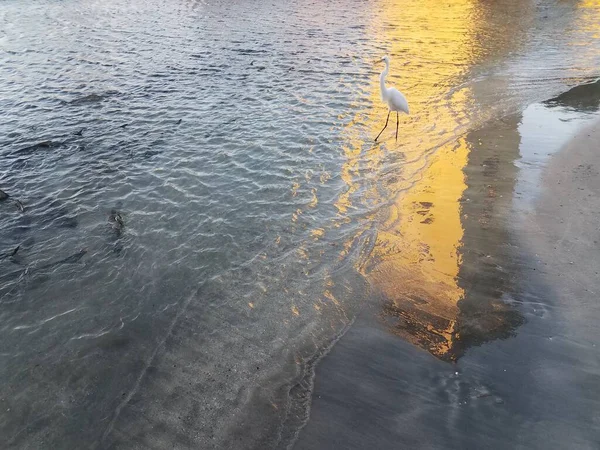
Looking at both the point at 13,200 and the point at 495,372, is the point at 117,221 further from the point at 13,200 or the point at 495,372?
the point at 495,372

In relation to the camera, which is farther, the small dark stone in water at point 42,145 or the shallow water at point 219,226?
the small dark stone in water at point 42,145

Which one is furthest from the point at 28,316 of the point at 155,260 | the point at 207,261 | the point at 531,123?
the point at 531,123

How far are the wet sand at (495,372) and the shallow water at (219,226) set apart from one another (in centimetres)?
27

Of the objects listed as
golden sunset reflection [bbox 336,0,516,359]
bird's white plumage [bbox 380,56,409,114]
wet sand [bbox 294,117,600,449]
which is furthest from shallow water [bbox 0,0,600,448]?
bird's white plumage [bbox 380,56,409,114]

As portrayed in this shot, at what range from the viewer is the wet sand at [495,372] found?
4766mm

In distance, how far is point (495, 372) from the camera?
212 inches

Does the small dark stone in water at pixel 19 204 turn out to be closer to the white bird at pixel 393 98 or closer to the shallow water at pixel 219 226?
the shallow water at pixel 219 226

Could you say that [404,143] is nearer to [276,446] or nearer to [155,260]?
[155,260]

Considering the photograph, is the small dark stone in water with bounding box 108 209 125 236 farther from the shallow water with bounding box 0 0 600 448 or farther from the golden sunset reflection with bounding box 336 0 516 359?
the golden sunset reflection with bounding box 336 0 516 359

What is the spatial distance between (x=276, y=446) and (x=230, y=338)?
1.93 meters

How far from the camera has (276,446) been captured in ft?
15.8

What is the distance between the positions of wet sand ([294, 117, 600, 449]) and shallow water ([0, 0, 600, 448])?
10.8 inches

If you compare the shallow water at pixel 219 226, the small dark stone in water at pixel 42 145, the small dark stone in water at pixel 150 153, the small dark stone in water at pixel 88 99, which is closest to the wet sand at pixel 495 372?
the shallow water at pixel 219 226

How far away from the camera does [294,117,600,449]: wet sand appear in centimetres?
477
